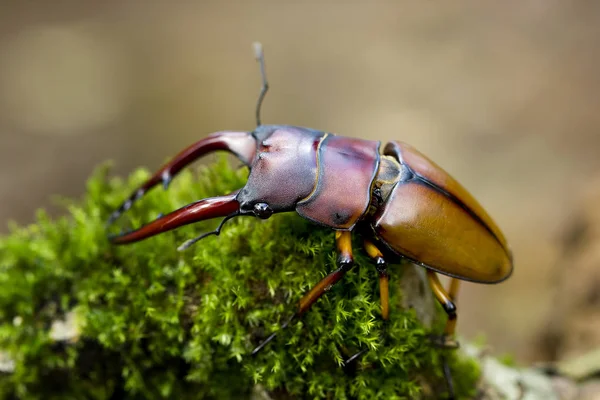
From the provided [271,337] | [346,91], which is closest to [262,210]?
[271,337]

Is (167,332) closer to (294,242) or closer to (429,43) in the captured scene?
(294,242)

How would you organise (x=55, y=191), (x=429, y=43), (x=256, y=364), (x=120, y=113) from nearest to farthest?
1. (x=256, y=364)
2. (x=55, y=191)
3. (x=120, y=113)
4. (x=429, y=43)

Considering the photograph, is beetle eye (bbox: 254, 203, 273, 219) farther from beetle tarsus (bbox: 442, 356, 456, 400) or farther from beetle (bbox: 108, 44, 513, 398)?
beetle tarsus (bbox: 442, 356, 456, 400)

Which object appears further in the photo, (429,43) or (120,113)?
(429,43)

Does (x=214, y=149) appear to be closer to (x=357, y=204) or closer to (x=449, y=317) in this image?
(x=357, y=204)

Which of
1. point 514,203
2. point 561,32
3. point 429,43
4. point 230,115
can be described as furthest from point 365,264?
point 561,32
